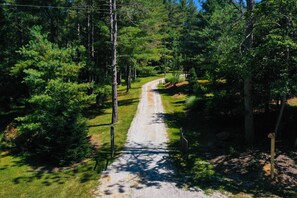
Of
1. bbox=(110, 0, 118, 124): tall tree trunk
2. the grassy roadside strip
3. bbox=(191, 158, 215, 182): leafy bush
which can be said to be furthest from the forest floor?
bbox=(110, 0, 118, 124): tall tree trunk

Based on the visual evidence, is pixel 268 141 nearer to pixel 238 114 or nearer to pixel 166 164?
pixel 238 114

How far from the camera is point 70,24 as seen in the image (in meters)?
27.9

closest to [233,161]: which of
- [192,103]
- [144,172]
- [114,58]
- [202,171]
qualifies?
[202,171]

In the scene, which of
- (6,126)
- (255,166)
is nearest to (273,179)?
(255,166)

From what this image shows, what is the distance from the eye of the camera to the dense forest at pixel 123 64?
416 inches

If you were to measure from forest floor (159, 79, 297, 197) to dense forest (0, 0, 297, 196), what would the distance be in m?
0.43

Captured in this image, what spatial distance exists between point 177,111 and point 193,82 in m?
5.41

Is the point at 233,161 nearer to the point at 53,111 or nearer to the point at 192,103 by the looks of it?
the point at 53,111

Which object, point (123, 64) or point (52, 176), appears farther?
point (123, 64)

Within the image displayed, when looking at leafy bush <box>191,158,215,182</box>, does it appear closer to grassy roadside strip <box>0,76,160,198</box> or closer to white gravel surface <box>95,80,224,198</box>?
white gravel surface <box>95,80,224,198</box>

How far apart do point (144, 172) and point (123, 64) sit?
46.0ft

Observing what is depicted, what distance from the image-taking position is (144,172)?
1045cm

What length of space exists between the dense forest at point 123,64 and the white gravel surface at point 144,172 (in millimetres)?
2287

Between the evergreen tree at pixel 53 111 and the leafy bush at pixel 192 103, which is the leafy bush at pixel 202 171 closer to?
the evergreen tree at pixel 53 111
